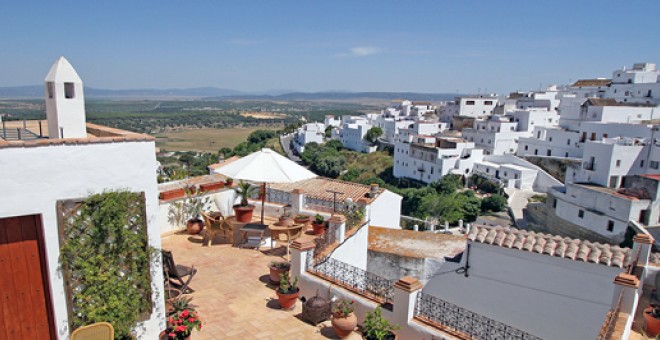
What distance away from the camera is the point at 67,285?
5.55 m

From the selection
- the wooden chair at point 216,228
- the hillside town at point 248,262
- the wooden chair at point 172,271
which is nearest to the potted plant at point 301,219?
the hillside town at point 248,262

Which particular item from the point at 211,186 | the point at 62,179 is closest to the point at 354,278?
the point at 62,179

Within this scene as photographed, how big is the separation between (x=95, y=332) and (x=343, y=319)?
11.6 feet

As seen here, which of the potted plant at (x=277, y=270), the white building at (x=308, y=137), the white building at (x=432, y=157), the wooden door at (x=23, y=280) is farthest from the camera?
the white building at (x=308, y=137)

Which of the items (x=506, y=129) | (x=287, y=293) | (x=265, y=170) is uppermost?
(x=265, y=170)

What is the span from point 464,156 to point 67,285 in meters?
65.1

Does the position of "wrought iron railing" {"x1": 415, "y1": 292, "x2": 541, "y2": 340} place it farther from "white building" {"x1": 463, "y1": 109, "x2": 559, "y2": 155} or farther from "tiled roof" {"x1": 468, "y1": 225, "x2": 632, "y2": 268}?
"white building" {"x1": 463, "y1": 109, "x2": 559, "y2": 155}

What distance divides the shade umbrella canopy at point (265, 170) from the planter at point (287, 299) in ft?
9.49

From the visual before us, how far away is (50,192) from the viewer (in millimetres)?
5262

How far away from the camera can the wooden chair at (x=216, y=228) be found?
10.7 m

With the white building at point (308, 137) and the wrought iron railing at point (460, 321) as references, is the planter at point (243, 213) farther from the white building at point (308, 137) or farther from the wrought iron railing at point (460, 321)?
the white building at point (308, 137)

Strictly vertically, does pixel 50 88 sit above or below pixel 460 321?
above

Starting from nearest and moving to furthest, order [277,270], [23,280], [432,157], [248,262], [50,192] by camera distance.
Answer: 1. [50,192]
2. [23,280]
3. [277,270]
4. [248,262]
5. [432,157]

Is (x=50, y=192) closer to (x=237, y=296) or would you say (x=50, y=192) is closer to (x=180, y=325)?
(x=180, y=325)
